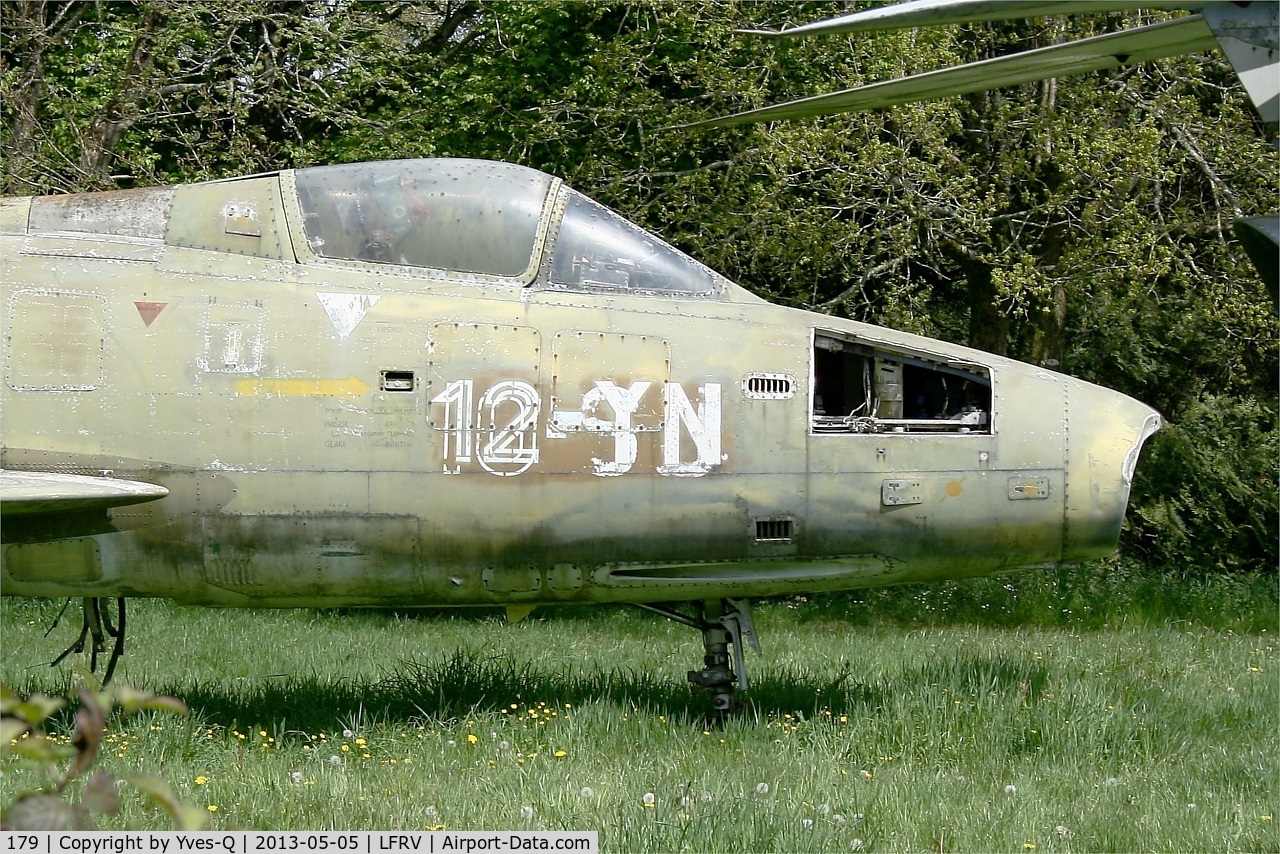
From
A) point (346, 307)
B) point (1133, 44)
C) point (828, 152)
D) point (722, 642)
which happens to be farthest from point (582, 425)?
point (828, 152)

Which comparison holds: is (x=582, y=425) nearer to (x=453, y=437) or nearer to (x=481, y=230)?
(x=453, y=437)

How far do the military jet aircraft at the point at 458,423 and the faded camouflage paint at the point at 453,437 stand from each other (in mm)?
14

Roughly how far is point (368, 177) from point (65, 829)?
5.25m

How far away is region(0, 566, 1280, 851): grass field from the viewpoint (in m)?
4.84

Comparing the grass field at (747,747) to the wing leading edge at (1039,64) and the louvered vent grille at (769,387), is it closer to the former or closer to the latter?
the louvered vent grille at (769,387)

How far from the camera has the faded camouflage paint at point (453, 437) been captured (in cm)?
579

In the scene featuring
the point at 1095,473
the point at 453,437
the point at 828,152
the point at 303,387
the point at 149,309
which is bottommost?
the point at 1095,473

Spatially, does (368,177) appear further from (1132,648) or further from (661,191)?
(661,191)

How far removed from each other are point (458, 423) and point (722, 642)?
6.57 ft

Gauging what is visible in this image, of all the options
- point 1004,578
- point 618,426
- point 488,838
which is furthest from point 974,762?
point 1004,578

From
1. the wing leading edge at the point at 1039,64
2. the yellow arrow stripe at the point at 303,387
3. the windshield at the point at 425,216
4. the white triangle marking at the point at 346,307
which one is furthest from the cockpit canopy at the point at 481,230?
the wing leading edge at the point at 1039,64

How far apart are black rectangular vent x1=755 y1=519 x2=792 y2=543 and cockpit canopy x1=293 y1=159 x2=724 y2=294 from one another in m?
1.19

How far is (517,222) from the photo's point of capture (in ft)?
20.7

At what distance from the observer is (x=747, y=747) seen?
613cm
